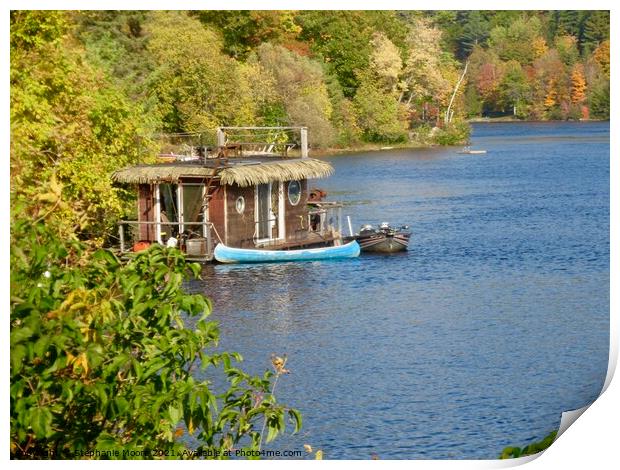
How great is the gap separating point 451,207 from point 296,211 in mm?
2259

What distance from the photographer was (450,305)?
8445 millimetres

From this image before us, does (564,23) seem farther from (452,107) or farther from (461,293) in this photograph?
(461,293)

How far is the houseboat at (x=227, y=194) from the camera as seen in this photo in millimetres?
8883

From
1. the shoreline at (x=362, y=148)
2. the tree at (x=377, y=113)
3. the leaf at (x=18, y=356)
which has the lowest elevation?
A: the leaf at (x=18, y=356)

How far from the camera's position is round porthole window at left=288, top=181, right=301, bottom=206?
32.2 ft

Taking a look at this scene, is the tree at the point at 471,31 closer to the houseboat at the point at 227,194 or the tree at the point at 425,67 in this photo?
the tree at the point at 425,67

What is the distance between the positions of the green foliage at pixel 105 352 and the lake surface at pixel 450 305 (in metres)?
1.57

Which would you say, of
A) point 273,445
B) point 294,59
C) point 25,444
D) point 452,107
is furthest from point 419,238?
point 25,444

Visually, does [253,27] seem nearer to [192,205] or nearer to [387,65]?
[387,65]

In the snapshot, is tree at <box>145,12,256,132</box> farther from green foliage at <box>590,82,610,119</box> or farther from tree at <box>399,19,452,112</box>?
green foliage at <box>590,82,610,119</box>

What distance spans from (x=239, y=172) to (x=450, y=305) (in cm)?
188

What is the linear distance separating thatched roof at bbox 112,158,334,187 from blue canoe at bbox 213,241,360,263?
50cm

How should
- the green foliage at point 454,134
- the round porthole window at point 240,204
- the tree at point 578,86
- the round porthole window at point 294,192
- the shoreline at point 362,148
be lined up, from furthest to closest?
the round porthole window at point 294,192
the round porthole window at point 240,204
the shoreline at point 362,148
the green foliage at point 454,134
the tree at point 578,86

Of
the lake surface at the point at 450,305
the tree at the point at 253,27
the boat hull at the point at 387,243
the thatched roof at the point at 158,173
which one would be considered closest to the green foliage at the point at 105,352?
the lake surface at the point at 450,305
